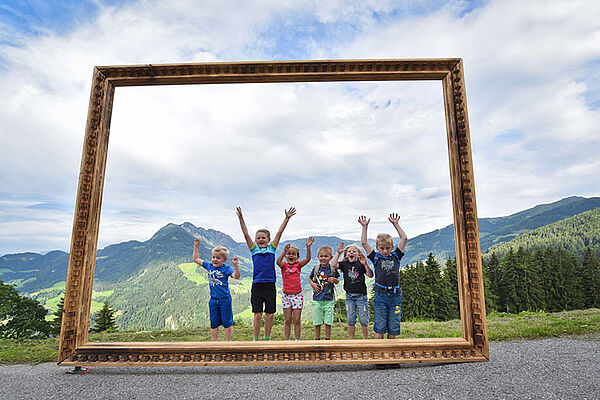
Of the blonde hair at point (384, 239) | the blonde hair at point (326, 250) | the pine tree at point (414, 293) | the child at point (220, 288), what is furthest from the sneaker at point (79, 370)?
the pine tree at point (414, 293)

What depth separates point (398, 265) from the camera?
4.08 meters

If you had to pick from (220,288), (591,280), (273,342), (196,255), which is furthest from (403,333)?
(591,280)

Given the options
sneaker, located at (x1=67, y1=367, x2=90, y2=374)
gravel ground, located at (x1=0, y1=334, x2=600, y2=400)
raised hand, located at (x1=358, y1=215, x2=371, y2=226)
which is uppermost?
raised hand, located at (x1=358, y1=215, x2=371, y2=226)

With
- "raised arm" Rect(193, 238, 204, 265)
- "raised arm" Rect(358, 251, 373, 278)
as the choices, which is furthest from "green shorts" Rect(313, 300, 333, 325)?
"raised arm" Rect(193, 238, 204, 265)

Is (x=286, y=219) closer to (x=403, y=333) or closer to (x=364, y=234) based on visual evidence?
(x=364, y=234)

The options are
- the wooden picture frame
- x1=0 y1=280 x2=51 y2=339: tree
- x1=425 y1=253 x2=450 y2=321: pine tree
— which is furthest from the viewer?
x1=0 y1=280 x2=51 y2=339: tree

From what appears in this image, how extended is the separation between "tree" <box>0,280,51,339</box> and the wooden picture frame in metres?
3.45

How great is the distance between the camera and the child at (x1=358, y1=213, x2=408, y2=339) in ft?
13.2

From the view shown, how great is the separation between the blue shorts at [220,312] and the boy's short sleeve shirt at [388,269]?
7.53 feet

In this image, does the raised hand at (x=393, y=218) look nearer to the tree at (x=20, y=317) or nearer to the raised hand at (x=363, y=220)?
the raised hand at (x=363, y=220)

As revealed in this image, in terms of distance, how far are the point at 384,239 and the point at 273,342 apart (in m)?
2.06

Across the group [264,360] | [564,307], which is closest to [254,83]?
[264,360]

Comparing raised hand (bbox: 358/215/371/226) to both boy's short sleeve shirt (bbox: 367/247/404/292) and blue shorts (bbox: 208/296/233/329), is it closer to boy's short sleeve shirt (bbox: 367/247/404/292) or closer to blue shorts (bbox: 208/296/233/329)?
boy's short sleeve shirt (bbox: 367/247/404/292)

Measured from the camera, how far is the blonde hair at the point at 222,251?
4.39 m
